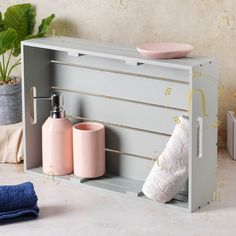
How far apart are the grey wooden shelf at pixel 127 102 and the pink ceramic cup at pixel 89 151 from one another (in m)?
0.02

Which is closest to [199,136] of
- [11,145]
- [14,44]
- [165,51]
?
[165,51]

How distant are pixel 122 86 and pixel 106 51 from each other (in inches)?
4.6

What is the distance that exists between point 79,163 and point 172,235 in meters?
0.37

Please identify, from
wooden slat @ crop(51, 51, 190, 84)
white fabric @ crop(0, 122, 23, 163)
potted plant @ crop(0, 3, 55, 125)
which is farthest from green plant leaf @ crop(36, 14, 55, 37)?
white fabric @ crop(0, 122, 23, 163)

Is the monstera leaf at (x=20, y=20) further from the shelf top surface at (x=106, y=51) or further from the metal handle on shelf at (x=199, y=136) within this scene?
the metal handle on shelf at (x=199, y=136)

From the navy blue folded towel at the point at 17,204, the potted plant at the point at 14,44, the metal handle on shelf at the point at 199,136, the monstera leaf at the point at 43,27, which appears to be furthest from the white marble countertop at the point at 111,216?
the monstera leaf at the point at 43,27

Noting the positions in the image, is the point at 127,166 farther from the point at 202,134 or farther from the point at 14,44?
the point at 14,44

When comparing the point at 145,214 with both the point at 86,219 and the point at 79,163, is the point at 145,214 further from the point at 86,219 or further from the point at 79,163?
the point at 79,163

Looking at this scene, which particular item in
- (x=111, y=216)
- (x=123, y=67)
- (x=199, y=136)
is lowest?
(x=111, y=216)

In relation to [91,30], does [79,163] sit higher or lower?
lower

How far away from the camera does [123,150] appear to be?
1.92 m

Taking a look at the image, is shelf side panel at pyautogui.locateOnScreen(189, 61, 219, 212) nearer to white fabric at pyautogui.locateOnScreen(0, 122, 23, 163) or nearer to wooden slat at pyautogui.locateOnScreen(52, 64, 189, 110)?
wooden slat at pyautogui.locateOnScreen(52, 64, 189, 110)

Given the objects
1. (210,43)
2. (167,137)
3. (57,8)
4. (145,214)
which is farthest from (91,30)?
(145,214)

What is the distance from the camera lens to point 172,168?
1.74 m
